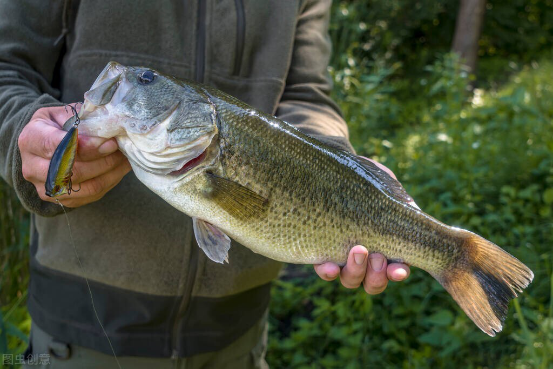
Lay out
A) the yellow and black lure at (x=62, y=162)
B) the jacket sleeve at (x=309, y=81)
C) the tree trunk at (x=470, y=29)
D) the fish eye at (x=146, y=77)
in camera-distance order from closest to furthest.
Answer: the yellow and black lure at (x=62, y=162)
the fish eye at (x=146, y=77)
the jacket sleeve at (x=309, y=81)
the tree trunk at (x=470, y=29)

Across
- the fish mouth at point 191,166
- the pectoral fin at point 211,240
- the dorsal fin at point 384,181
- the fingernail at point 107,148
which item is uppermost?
the fingernail at point 107,148

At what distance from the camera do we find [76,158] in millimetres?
1490

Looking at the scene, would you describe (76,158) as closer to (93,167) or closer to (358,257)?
(93,167)

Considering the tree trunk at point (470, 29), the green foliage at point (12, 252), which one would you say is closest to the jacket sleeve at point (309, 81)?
the green foliage at point (12, 252)

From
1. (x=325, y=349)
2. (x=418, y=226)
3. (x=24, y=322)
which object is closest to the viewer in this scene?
(x=418, y=226)

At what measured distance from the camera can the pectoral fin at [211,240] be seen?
1643 mm

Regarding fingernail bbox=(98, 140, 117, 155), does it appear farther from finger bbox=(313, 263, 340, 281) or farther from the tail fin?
the tail fin

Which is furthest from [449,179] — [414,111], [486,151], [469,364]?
[414,111]

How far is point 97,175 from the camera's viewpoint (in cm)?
155

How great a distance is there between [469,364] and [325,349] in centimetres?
91

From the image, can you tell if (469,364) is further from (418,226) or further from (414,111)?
(414,111)

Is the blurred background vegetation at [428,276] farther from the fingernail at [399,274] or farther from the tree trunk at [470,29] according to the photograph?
the tree trunk at [470,29]

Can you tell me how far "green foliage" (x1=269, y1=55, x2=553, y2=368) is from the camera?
10.0 ft

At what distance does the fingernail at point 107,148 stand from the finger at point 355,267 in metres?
0.81
